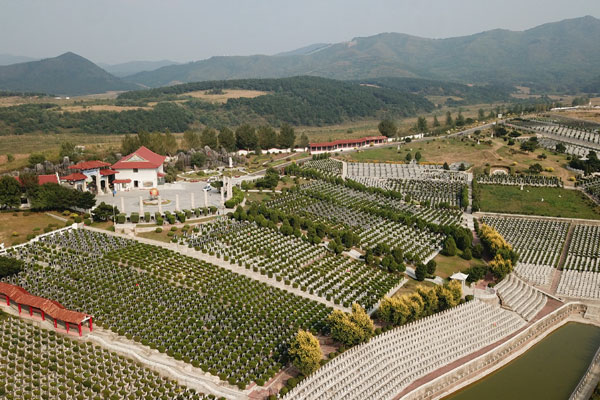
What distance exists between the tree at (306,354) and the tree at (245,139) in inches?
2499

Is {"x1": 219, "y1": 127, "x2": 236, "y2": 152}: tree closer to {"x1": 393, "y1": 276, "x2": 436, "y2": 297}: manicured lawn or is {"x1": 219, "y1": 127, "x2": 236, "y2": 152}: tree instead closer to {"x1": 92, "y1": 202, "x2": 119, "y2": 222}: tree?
{"x1": 92, "y1": 202, "x2": 119, "y2": 222}: tree

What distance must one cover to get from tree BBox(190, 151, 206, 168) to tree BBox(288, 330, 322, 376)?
171 ft

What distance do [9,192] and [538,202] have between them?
6353 cm

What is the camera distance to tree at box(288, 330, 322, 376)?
26641 millimetres

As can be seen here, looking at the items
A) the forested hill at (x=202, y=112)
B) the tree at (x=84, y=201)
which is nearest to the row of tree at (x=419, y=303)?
the tree at (x=84, y=201)

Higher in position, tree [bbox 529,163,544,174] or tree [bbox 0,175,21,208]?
tree [bbox 0,175,21,208]

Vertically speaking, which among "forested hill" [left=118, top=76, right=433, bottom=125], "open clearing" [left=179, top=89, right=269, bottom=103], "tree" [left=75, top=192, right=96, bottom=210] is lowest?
"tree" [left=75, top=192, right=96, bottom=210]

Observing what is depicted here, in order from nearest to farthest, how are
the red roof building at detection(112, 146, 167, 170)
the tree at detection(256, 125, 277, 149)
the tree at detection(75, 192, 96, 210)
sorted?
1. the tree at detection(75, 192, 96, 210)
2. the red roof building at detection(112, 146, 167, 170)
3. the tree at detection(256, 125, 277, 149)

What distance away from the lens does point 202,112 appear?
528 feet

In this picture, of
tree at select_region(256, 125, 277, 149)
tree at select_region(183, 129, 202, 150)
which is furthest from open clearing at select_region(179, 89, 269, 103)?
tree at select_region(183, 129, 202, 150)

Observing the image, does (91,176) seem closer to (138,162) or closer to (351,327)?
(138,162)

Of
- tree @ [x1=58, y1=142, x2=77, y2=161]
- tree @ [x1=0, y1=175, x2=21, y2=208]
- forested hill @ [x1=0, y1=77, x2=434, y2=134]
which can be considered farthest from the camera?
forested hill @ [x1=0, y1=77, x2=434, y2=134]

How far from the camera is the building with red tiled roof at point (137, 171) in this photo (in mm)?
58875

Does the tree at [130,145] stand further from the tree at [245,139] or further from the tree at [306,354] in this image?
the tree at [306,354]
